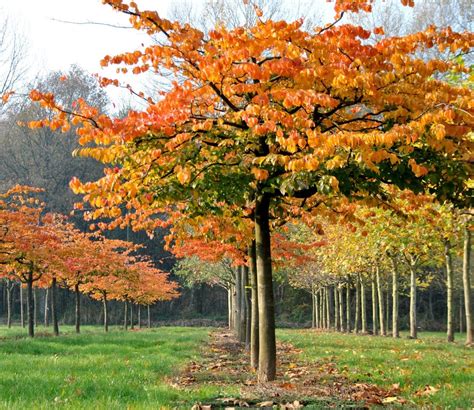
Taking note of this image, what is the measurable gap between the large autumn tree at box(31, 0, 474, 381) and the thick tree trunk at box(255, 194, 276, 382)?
0.08 m

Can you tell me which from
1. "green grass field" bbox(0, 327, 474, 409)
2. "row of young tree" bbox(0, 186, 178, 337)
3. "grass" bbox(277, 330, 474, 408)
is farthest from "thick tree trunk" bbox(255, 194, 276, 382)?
"row of young tree" bbox(0, 186, 178, 337)

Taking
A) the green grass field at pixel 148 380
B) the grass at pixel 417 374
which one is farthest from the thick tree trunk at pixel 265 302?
the grass at pixel 417 374

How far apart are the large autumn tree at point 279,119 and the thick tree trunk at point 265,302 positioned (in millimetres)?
83

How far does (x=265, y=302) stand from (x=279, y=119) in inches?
152

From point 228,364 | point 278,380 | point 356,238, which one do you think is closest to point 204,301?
point 356,238

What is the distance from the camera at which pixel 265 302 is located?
33.1 feet

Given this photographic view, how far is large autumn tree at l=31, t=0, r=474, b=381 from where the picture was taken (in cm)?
760

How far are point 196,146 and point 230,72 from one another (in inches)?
55.4

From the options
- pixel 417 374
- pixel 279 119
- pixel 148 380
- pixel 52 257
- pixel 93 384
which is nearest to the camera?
pixel 279 119

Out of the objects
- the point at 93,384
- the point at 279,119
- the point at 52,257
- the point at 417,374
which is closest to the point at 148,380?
the point at 93,384

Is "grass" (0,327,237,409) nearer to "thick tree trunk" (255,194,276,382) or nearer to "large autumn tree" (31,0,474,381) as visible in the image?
"thick tree trunk" (255,194,276,382)

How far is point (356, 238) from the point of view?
84.9 feet

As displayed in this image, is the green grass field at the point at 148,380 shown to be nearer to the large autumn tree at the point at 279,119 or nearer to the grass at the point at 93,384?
the grass at the point at 93,384

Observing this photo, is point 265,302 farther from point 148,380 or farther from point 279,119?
point 279,119
